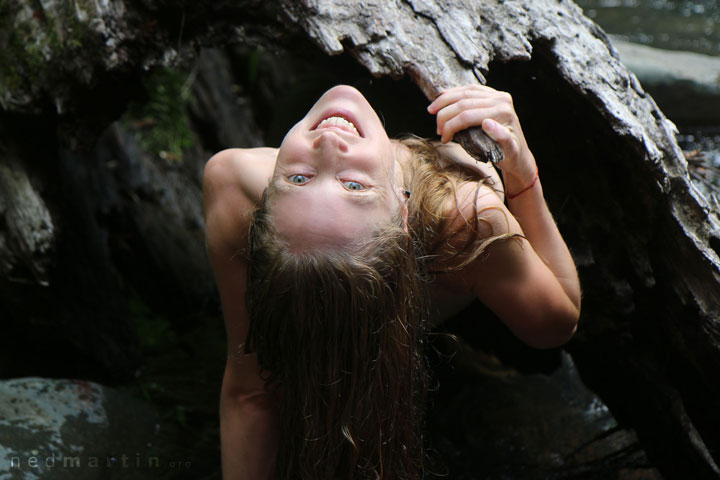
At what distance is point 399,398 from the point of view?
1.88 meters

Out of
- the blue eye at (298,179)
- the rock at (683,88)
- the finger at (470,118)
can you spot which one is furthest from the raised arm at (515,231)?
the rock at (683,88)

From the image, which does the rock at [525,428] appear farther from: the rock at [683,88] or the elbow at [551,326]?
the rock at [683,88]

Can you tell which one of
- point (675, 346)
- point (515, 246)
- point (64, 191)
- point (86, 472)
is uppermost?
point (515, 246)

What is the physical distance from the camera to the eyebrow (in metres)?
1.69

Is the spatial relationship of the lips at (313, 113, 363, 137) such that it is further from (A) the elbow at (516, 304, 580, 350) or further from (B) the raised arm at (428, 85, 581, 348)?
(A) the elbow at (516, 304, 580, 350)

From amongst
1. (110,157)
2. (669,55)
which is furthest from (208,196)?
(669,55)

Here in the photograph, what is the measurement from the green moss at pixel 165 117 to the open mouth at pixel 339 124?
265cm

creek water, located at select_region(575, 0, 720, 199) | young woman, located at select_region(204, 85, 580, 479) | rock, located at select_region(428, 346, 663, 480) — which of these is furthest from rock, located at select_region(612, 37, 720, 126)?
young woman, located at select_region(204, 85, 580, 479)

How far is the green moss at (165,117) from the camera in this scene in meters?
4.30

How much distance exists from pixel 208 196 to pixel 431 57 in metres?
0.94

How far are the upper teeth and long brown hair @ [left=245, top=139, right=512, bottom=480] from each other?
0.27 m

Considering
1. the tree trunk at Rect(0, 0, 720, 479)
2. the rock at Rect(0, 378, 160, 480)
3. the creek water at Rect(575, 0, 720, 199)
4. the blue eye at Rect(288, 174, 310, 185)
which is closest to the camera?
the blue eye at Rect(288, 174, 310, 185)

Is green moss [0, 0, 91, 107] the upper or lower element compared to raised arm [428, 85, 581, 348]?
upper

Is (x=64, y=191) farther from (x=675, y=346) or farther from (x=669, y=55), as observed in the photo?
(x=669, y=55)
